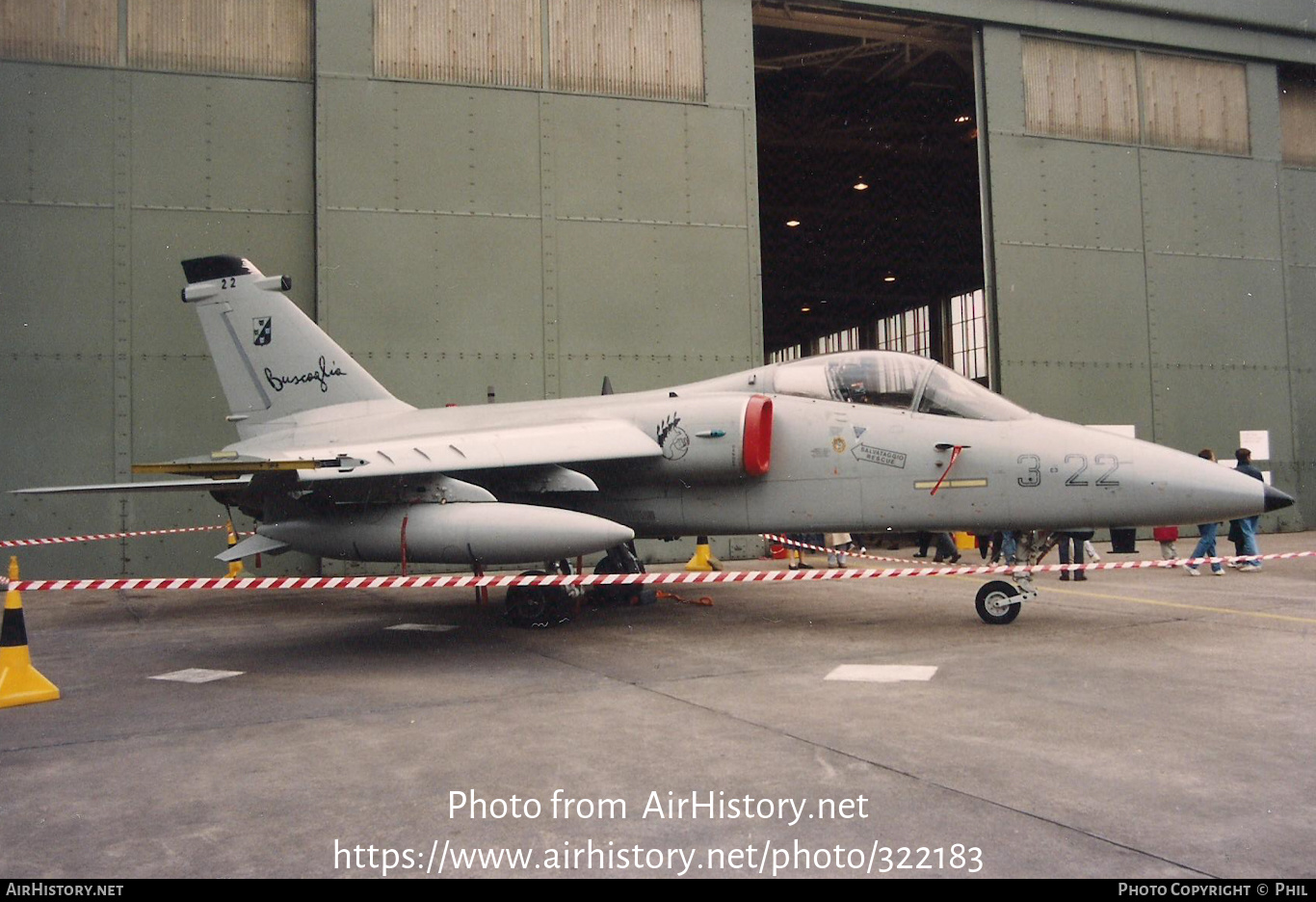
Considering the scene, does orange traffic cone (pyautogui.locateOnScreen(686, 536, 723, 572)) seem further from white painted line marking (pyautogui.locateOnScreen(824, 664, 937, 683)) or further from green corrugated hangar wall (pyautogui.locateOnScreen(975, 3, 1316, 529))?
white painted line marking (pyautogui.locateOnScreen(824, 664, 937, 683))

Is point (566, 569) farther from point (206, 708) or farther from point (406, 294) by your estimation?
point (406, 294)

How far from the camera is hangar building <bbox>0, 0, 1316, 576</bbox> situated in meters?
13.7

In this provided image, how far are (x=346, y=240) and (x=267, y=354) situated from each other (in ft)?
14.1

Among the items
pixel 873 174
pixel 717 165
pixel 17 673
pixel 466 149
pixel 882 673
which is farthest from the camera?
pixel 873 174

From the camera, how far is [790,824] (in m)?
3.41

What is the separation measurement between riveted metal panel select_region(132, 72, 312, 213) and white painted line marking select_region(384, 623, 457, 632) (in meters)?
8.16

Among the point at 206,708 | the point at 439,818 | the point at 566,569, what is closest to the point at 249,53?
the point at 566,569

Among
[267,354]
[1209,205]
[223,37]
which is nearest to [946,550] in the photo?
[1209,205]

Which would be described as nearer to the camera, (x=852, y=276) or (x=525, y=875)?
(x=525, y=875)

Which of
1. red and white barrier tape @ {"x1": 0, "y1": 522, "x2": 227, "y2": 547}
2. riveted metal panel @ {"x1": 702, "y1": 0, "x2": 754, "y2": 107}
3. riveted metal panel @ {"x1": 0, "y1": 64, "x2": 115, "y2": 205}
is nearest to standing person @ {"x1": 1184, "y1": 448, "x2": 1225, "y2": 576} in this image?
riveted metal panel @ {"x1": 702, "y1": 0, "x2": 754, "y2": 107}

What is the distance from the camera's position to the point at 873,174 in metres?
26.8

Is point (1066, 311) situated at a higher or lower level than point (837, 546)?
higher

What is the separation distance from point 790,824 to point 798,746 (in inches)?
41.7

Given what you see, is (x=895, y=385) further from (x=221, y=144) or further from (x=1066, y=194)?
(x=1066, y=194)
